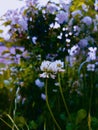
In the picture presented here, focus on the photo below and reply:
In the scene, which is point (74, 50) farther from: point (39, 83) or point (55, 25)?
point (39, 83)

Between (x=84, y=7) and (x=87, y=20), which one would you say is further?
(x=84, y=7)

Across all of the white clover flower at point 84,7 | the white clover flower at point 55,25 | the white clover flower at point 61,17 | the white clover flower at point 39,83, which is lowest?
the white clover flower at point 39,83

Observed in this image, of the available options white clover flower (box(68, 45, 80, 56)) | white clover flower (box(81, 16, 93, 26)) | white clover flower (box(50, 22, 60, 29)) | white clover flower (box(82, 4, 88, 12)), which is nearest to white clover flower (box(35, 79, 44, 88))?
white clover flower (box(68, 45, 80, 56))

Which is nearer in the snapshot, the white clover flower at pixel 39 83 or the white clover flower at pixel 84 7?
the white clover flower at pixel 39 83

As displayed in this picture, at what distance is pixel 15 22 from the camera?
9.16 ft

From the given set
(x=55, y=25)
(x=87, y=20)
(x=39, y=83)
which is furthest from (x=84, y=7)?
(x=39, y=83)

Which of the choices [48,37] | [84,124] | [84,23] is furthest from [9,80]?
[84,124]

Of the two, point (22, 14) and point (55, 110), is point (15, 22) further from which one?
point (55, 110)

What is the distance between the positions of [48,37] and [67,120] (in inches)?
29.9

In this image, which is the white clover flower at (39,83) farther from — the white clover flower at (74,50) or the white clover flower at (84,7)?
the white clover flower at (84,7)

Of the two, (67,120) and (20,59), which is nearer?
(67,120)

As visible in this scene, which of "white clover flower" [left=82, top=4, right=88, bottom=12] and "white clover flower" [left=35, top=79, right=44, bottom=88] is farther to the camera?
"white clover flower" [left=82, top=4, right=88, bottom=12]

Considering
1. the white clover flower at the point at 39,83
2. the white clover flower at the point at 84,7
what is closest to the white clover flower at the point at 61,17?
the white clover flower at the point at 84,7

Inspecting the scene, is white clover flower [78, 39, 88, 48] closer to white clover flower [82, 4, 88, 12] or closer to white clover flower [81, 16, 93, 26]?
white clover flower [81, 16, 93, 26]
